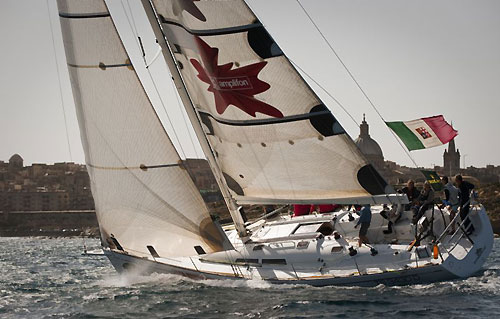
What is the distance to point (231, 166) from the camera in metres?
15.8

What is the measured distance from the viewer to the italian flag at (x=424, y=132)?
50.0 feet

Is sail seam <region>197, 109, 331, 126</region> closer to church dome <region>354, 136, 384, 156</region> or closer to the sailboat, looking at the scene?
the sailboat

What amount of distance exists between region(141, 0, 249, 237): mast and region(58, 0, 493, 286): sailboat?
0.03m

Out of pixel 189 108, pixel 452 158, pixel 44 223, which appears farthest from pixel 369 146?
pixel 189 108

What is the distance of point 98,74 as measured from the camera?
619 inches

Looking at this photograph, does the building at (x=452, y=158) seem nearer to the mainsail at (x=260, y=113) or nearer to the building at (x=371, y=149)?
the building at (x=371, y=149)

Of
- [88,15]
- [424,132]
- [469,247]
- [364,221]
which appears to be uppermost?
[88,15]

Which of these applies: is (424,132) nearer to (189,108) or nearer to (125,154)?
(189,108)

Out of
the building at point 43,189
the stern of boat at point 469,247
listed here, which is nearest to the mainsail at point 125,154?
the stern of boat at point 469,247

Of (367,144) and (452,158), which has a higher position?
(367,144)

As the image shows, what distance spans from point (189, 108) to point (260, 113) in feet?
5.60

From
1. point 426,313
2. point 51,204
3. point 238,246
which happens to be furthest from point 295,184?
point 51,204

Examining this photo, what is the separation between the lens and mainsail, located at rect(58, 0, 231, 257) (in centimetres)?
1523

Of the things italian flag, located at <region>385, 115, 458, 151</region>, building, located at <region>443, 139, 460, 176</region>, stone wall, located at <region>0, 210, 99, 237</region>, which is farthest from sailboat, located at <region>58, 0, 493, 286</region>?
building, located at <region>443, 139, 460, 176</region>
